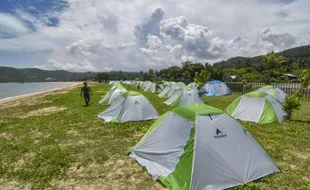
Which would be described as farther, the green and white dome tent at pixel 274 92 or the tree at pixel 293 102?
the green and white dome tent at pixel 274 92

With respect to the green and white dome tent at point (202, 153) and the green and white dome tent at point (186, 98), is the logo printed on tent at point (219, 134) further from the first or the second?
the green and white dome tent at point (186, 98)

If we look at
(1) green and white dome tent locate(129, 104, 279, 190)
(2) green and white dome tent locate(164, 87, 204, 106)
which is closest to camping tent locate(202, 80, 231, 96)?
(2) green and white dome tent locate(164, 87, 204, 106)

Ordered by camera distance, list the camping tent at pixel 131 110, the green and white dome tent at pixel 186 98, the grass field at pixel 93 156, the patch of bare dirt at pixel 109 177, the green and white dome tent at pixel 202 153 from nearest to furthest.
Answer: the green and white dome tent at pixel 202 153 < the patch of bare dirt at pixel 109 177 < the grass field at pixel 93 156 < the camping tent at pixel 131 110 < the green and white dome tent at pixel 186 98

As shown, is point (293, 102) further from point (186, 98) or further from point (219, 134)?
point (219, 134)

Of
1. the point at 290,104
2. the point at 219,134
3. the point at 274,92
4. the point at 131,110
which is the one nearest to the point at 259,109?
the point at 290,104

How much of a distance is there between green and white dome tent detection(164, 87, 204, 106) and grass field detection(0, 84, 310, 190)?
594 cm

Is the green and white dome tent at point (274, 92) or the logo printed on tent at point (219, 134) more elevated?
the logo printed on tent at point (219, 134)

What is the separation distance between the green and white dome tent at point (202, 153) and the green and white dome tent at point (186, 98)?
9.82 meters

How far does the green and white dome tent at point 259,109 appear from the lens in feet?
34.8

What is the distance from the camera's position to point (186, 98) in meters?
16.2

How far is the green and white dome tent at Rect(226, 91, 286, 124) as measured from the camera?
34.8ft

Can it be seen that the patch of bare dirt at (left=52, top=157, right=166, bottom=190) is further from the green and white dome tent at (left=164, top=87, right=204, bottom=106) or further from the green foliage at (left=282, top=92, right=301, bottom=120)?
the green and white dome tent at (left=164, top=87, right=204, bottom=106)

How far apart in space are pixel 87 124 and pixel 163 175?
22.7 feet

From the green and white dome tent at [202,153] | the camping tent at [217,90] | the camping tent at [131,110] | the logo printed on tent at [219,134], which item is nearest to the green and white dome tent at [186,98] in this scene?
the camping tent at [131,110]
